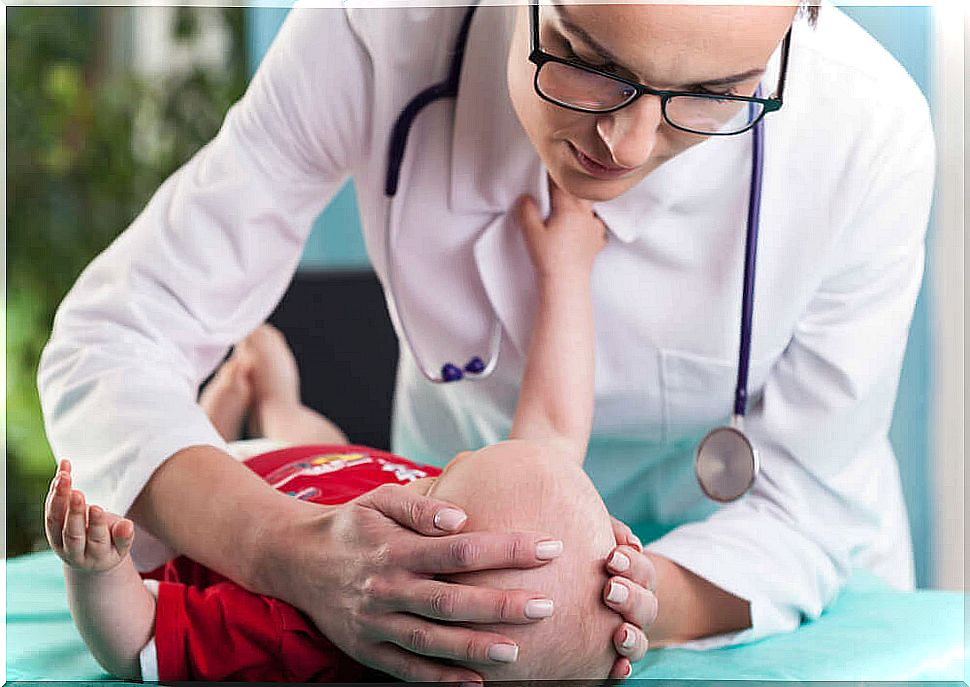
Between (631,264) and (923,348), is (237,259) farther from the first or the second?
(923,348)

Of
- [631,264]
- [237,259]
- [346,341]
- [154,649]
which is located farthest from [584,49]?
[346,341]

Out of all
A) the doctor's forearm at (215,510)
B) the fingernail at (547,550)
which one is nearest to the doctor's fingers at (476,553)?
the fingernail at (547,550)

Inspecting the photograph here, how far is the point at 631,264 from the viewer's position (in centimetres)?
87

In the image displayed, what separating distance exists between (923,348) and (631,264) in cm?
33

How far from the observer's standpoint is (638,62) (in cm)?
63

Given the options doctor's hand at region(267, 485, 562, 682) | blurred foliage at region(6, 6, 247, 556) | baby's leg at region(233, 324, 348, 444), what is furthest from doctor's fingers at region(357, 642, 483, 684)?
blurred foliage at region(6, 6, 247, 556)

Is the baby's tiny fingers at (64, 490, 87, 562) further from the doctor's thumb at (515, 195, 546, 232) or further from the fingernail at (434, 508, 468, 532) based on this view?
the doctor's thumb at (515, 195, 546, 232)

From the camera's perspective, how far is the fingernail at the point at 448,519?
642 mm

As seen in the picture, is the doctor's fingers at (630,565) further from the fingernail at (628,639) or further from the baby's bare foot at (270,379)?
the baby's bare foot at (270,379)

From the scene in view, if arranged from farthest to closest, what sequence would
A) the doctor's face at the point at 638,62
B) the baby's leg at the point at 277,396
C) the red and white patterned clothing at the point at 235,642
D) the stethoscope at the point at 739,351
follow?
the baby's leg at the point at 277,396
the stethoscope at the point at 739,351
the red and white patterned clothing at the point at 235,642
the doctor's face at the point at 638,62

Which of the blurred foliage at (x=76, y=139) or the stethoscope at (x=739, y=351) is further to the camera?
the blurred foliage at (x=76, y=139)

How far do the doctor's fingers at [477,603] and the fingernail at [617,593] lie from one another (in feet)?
0.14

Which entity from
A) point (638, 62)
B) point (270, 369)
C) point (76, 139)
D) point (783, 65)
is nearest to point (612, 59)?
point (638, 62)

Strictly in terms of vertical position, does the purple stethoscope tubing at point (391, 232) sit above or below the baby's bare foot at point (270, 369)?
above
